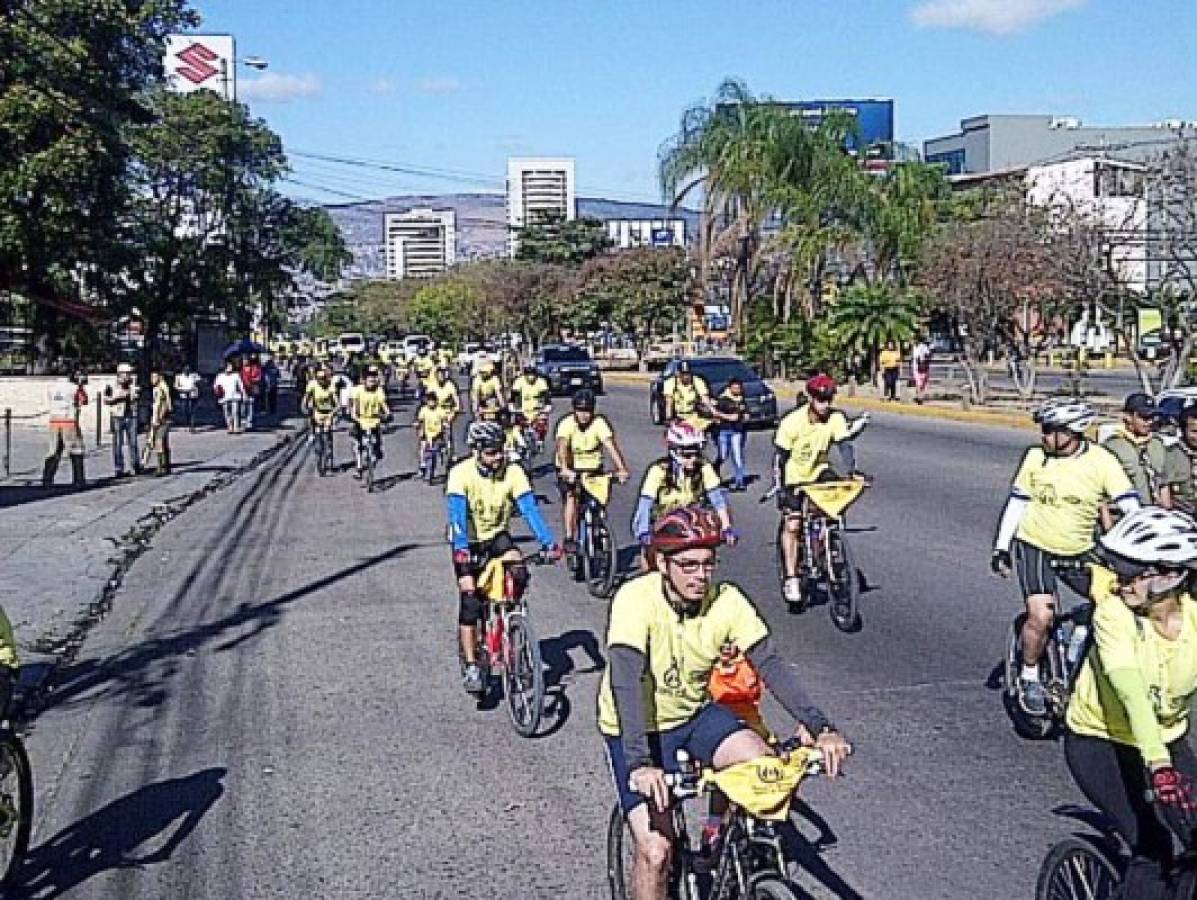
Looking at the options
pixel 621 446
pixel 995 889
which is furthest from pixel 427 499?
pixel 995 889

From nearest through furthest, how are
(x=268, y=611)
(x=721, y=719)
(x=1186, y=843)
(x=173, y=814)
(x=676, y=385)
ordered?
1. (x=1186, y=843)
2. (x=721, y=719)
3. (x=173, y=814)
4. (x=268, y=611)
5. (x=676, y=385)

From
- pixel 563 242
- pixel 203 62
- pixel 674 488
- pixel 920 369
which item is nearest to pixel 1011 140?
pixel 563 242

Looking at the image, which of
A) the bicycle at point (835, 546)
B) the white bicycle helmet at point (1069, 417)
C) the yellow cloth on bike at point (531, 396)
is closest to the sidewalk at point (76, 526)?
the yellow cloth on bike at point (531, 396)

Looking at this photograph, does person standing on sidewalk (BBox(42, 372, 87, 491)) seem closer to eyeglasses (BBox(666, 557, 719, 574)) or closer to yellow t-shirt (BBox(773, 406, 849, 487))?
yellow t-shirt (BBox(773, 406, 849, 487))

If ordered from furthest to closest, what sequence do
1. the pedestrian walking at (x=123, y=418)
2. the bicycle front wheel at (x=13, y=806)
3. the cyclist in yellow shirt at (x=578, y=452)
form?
the pedestrian walking at (x=123, y=418), the cyclist in yellow shirt at (x=578, y=452), the bicycle front wheel at (x=13, y=806)

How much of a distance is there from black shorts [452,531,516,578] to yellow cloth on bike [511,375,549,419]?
1456 centimetres

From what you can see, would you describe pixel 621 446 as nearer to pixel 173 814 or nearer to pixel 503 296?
pixel 173 814

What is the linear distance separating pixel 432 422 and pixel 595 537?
1039 cm

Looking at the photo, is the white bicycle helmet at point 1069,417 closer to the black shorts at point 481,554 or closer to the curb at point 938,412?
the black shorts at point 481,554

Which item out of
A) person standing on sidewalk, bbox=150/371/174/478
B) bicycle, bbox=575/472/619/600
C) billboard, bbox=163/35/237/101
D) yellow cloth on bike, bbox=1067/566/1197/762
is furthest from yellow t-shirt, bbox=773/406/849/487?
billboard, bbox=163/35/237/101

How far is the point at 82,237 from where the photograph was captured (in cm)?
3481

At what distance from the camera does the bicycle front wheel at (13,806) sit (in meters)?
6.66

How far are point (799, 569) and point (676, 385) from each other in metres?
9.62

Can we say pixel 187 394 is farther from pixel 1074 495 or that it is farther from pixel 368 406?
pixel 1074 495
